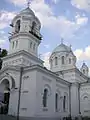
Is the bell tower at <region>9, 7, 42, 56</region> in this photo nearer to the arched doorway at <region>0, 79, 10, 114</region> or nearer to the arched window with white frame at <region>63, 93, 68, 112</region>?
the arched doorway at <region>0, 79, 10, 114</region>

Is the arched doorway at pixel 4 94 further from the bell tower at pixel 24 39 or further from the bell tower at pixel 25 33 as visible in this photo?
the bell tower at pixel 25 33

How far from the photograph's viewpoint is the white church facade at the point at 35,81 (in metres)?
21.2

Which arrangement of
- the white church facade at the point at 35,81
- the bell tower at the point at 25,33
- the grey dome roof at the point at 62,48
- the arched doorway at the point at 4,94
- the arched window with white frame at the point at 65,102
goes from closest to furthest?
1. the white church facade at the point at 35,81
2. the arched doorway at the point at 4,94
3. the bell tower at the point at 25,33
4. the arched window with white frame at the point at 65,102
5. the grey dome roof at the point at 62,48

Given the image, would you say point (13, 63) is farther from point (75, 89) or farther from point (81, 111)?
point (81, 111)

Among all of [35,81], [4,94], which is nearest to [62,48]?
[4,94]

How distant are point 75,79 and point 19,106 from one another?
12416 mm

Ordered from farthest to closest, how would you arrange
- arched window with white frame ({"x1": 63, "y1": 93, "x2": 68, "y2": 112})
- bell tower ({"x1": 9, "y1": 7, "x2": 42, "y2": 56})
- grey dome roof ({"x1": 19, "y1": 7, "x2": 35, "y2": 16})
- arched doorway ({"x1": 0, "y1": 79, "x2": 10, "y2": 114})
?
1. grey dome roof ({"x1": 19, "y1": 7, "x2": 35, "y2": 16})
2. arched window with white frame ({"x1": 63, "y1": 93, "x2": 68, "y2": 112})
3. bell tower ({"x1": 9, "y1": 7, "x2": 42, "y2": 56})
4. arched doorway ({"x1": 0, "y1": 79, "x2": 10, "y2": 114})

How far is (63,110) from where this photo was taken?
2600cm

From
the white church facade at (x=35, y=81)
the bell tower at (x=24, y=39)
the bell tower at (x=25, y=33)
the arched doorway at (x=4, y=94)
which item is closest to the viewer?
the white church facade at (x=35, y=81)

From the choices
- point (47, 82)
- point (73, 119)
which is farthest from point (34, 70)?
point (73, 119)

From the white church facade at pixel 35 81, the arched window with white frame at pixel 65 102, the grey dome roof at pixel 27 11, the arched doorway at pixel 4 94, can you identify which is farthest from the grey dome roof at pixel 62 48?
the arched doorway at pixel 4 94

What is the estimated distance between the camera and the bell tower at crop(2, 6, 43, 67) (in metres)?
25.0

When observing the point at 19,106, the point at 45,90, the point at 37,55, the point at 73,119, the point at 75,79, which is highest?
the point at 37,55

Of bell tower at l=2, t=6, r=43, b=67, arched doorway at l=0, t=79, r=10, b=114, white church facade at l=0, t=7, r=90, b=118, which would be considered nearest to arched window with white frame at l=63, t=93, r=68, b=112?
white church facade at l=0, t=7, r=90, b=118
